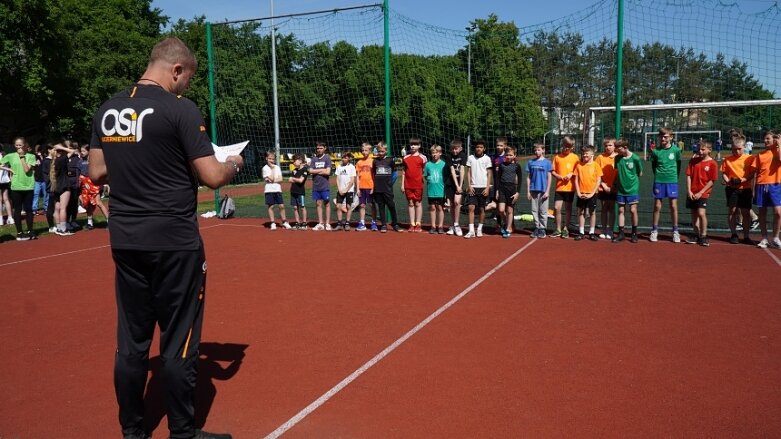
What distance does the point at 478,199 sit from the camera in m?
12.5

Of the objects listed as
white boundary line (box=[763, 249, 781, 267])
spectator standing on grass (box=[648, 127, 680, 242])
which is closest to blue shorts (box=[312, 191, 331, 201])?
spectator standing on grass (box=[648, 127, 680, 242])

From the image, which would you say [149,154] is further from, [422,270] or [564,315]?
[422,270]

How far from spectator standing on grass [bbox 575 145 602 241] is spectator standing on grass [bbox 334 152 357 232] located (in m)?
4.93

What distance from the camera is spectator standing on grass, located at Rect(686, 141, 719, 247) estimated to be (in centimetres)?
1062

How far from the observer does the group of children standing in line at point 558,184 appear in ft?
34.8

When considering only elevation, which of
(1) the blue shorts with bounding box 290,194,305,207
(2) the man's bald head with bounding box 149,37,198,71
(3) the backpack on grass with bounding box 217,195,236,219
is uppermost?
(2) the man's bald head with bounding box 149,37,198,71

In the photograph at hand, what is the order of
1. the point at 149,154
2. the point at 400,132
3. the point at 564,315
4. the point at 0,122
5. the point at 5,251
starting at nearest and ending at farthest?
the point at 149,154
the point at 564,315
the point at 5,251
the point at 400,132
the point at 0,122

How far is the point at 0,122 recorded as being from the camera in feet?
96.7

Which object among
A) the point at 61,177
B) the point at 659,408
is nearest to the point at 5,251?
the point at 61,177

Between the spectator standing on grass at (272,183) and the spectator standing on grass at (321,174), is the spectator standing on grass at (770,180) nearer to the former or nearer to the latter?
the spectator standing on grass at (321,174)

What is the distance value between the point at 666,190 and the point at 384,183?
18.6 feet

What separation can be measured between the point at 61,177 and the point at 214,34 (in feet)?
19.7

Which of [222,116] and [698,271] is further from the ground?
[222,116]

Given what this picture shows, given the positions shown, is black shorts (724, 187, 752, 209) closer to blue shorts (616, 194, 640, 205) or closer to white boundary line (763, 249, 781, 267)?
white boundary line (763, 249, 781, 267)
